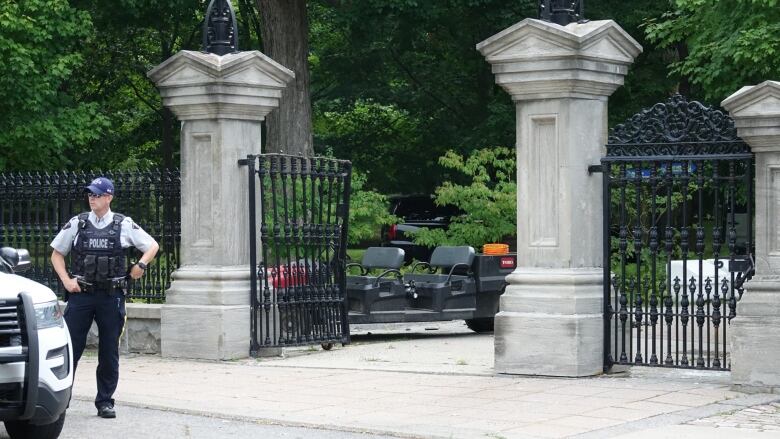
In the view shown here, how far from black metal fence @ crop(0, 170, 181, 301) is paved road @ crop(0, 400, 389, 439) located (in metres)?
4.54

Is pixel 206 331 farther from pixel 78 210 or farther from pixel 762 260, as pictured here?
pixel 762 260

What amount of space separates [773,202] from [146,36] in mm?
28190

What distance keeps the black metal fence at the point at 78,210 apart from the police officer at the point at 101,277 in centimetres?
444

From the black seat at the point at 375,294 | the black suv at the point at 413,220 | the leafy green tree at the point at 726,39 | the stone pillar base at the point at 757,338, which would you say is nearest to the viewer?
the stone pillar base at the point at 757,338

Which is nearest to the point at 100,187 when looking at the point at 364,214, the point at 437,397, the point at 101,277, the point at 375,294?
the point at 101,277

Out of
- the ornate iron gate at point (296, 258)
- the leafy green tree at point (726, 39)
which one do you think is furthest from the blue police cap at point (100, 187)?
the leafy green tree at point (726, 39)

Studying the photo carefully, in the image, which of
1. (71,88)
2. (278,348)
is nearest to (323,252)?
(278,348)

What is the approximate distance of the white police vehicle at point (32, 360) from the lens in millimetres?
8148

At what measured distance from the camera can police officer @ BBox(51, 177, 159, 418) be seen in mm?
9797

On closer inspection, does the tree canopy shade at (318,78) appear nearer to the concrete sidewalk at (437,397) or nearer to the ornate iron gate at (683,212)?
the concrete sidewalk at (437,397)

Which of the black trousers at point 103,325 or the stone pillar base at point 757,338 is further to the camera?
the stone pillar base at point 757,338

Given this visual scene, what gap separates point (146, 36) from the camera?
36688 millimetres

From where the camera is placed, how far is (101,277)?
9.77 meters

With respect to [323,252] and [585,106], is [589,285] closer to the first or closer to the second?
[585,106]
